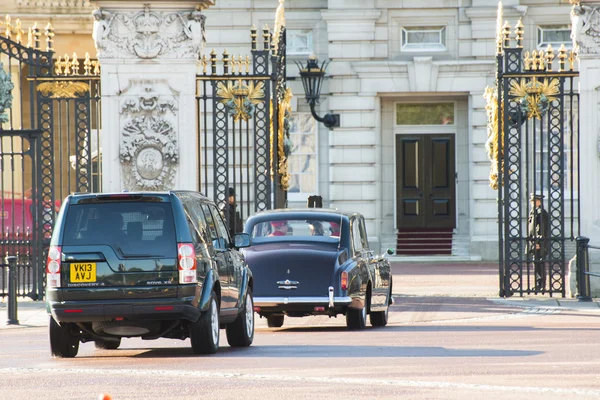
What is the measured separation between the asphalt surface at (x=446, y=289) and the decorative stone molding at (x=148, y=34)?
12.9 ft

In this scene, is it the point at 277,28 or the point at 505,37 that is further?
Answer: the point at 277,28

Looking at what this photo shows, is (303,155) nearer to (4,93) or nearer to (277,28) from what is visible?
(277,28)

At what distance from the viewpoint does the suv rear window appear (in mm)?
13125

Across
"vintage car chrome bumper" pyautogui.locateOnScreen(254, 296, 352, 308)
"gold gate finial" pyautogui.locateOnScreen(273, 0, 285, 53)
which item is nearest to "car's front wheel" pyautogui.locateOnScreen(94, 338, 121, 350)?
"vintage car chrome bumper" pyautogui.locateOnScreen(254, 296, 352, 308)

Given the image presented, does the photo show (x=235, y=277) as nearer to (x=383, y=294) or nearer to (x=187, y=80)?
(x=383, y=294)

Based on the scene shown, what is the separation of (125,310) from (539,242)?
32.4 feet

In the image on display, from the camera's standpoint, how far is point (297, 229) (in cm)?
1755

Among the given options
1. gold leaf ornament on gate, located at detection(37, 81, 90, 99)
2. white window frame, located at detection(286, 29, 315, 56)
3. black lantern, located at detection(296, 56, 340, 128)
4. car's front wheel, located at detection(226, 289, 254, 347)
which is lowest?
car's front wheel, located at detection(226, 289, 254, 347)

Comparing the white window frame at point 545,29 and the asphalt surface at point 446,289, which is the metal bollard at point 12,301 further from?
the white window frame at point 545,29

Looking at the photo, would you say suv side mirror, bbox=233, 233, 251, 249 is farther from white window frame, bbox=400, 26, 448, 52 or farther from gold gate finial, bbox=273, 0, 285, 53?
white window frame, bbox=400, 26, 448, 52

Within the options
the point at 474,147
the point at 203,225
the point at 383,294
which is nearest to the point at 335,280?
the point at 383,294

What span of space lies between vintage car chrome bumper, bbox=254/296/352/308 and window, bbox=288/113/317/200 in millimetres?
17107

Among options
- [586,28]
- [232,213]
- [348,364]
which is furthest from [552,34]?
[348,364]

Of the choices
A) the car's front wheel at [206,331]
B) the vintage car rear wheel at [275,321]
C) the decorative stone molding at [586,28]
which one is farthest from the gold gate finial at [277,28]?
the car's front wheel at [206,331]
